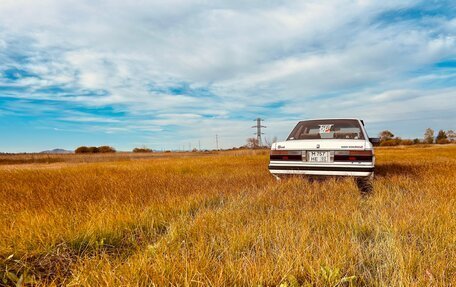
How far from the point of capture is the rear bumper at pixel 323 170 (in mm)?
4648

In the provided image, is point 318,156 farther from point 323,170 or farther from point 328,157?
point 323,170

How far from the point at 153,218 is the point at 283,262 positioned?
6.24 feet

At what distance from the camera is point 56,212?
3.25 m

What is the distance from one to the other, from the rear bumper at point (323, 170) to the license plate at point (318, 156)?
0.14 meters

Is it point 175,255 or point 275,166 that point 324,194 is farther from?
point 175,255

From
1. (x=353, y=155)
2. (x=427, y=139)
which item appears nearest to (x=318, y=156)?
(x=353, y=155)

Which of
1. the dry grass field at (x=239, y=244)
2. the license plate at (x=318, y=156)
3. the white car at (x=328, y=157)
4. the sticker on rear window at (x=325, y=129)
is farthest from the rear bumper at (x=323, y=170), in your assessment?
the sticker on rear window at (x=325, y=129)

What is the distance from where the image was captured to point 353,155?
4.70 meters

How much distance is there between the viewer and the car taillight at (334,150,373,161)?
15.2 feet

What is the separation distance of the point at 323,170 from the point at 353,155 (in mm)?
642

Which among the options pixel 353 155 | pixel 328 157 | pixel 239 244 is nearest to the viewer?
pixel 239 244

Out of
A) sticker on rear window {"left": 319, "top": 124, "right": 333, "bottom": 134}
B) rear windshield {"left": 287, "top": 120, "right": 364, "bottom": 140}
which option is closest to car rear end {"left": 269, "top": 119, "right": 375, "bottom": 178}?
rear windshield {"left": 287, "top": 120, "right": 364, "bottom": 140}

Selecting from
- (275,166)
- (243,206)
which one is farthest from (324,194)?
(243,206)

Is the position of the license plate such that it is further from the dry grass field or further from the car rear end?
the dry grass field
